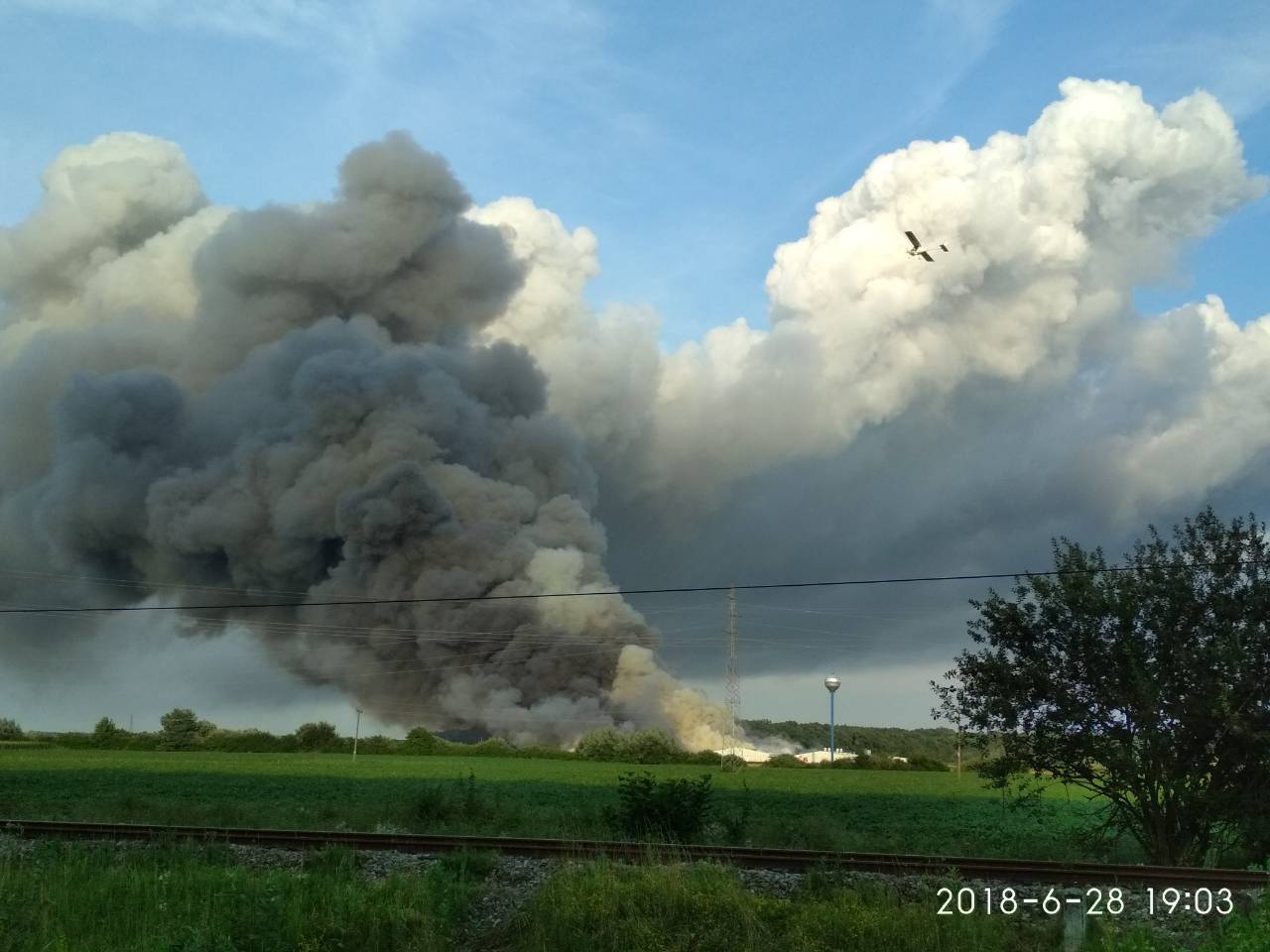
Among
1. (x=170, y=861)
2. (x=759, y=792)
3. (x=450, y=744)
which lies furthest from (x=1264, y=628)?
(x=450, y=744)

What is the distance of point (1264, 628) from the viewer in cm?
1652

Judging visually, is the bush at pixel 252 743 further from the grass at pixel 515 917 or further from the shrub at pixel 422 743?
the grass at pixel 515 917

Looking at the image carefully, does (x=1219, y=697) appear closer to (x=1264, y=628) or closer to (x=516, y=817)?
(x=1264, y=628)

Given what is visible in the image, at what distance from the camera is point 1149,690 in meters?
16.2

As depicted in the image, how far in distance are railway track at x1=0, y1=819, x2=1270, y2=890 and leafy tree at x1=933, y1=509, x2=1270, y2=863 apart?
2613 mm

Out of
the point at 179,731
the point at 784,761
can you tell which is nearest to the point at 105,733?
the point at 179,731

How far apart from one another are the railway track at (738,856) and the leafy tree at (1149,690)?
2.61 meters

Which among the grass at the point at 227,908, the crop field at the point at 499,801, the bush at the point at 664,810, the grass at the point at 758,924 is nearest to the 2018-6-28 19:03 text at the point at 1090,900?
the grass at the point at 758,924

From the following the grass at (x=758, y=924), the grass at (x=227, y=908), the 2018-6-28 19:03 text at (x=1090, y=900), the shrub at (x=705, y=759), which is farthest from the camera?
the shrub at (x=705, y=759)

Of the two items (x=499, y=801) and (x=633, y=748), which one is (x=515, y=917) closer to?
(x=499, y=801)

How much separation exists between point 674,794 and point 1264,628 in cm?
906

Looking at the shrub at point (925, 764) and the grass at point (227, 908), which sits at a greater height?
the shrub at point (925, 764)

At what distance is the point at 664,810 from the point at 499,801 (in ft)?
31.4

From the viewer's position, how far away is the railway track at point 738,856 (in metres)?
12.9
